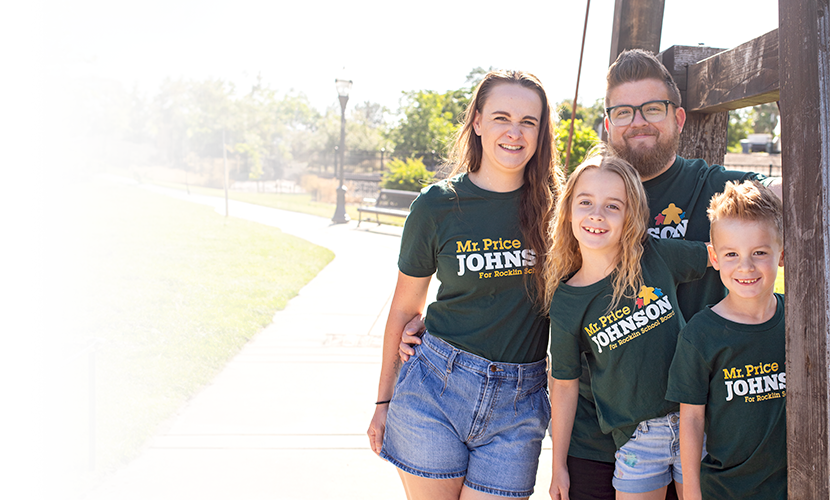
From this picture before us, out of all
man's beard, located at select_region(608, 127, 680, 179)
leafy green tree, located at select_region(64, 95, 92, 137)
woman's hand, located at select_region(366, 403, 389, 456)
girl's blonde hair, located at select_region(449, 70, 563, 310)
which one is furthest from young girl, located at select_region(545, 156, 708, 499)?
leafy green tree, located at select_region(64, 95, 92, 137)

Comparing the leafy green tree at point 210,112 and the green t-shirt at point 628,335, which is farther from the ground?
the leafy green tree at point 210,112

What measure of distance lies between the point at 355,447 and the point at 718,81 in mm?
2975

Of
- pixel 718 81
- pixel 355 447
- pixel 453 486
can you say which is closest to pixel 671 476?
pixel 453 486

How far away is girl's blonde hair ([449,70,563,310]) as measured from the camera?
2082 mm

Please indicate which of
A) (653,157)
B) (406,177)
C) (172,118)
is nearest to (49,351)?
(653,157)

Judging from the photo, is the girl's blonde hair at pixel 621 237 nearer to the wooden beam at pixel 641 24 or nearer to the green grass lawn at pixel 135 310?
the wooden beam at pixel 641 24

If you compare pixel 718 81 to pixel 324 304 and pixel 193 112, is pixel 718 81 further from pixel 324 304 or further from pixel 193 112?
pixel 193 112

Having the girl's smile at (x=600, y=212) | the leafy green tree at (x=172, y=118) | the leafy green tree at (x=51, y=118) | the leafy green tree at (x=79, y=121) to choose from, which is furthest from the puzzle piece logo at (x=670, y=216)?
the leafy green tree at (x=79, y=121)

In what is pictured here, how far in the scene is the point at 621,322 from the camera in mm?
1843

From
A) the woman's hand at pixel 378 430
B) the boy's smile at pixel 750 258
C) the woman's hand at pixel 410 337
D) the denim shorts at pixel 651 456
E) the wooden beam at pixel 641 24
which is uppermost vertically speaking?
the wooden beam at pixel 641 24

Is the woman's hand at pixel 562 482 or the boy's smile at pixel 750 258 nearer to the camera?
the boy's smile at pixel 750 258

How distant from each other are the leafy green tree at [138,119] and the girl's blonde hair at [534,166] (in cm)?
5550

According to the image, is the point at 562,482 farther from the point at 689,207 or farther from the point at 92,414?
the point at 92,414

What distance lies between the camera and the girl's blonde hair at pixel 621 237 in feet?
6.07
